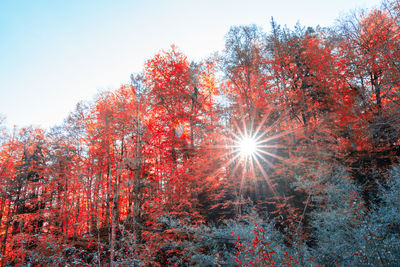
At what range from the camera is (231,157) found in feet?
41.4

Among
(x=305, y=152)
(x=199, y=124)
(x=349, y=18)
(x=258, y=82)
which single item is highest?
(x=258, y=82)

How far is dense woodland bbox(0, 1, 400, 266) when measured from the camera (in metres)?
7.34

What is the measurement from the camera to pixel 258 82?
529 inches

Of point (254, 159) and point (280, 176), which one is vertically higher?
point (254, 159)

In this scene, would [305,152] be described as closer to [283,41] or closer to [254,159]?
[254,159]

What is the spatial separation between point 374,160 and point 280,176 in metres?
4.46

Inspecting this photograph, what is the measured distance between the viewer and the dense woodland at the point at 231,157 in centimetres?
734

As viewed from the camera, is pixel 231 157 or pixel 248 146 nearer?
pixel 248 146

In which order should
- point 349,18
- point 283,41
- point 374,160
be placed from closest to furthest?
point 349,18, point 374,160, point 283,41

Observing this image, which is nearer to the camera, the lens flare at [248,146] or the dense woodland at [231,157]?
the dense woodland at [231,157]

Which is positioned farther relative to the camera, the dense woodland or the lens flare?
the lens flare

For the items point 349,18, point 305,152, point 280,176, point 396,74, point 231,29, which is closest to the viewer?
point 396,74

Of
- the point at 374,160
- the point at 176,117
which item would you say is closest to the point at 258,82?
the point at 176,117

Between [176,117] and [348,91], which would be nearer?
[348,91]
